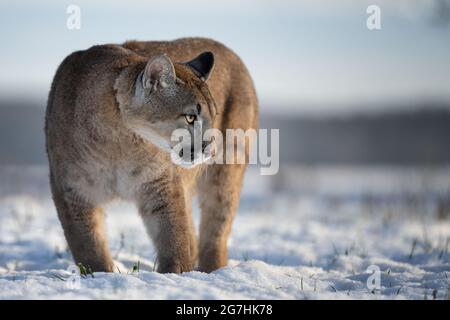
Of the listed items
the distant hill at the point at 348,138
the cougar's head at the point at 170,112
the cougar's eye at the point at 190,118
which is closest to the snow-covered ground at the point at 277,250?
the cougar's head at the point at 170,112

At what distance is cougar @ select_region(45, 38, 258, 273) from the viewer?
550cm

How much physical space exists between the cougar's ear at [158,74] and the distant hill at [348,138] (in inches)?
949

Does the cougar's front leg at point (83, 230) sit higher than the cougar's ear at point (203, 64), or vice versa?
the cougar's ear at point (203, 64)

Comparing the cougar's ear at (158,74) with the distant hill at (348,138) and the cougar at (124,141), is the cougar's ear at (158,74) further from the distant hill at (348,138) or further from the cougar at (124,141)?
the distant hill at (348,138)

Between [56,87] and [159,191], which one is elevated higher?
[56,87]

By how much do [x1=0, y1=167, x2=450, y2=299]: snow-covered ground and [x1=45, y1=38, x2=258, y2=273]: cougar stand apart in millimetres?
348

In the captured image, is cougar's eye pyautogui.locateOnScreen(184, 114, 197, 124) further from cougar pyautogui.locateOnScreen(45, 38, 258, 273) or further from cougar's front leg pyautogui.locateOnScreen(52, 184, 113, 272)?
cougar's front leg pyautogui.locateOnScreen(52, 184, 113, 272)

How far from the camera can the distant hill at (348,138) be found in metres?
35.0

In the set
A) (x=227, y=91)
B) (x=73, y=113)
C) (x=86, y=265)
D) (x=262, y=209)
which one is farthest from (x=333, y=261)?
(x=262, y=209)

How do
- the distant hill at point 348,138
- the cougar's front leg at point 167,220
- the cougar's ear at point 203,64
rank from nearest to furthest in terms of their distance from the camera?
1. the cougar's front leg at point 167,220
2. the cougar's ear at point 203,64
3. the distant hill at point 348,138

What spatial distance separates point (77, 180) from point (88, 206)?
28 cm

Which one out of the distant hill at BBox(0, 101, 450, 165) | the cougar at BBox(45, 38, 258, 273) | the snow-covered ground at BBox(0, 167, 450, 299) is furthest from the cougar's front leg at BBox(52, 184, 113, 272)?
the distant hill at BBox(0, 101, 450, 165)

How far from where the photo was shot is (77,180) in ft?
18.8
